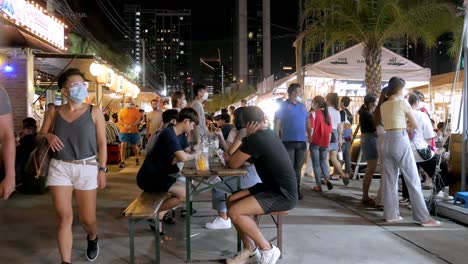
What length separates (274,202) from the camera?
4.23 meters

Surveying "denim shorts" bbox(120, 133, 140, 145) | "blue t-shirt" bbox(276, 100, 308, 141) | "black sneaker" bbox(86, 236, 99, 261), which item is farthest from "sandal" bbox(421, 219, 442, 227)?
"denim shorts" bbox(120, 133, 140, 145)

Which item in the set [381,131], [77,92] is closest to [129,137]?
[381,131]

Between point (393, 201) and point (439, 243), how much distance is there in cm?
99

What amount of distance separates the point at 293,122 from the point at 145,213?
3883mm

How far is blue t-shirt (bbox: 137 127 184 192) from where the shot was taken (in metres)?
5.20

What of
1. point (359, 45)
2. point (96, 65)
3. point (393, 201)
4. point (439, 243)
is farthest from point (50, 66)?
point (439, 243)

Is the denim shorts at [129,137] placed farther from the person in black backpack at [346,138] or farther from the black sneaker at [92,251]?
the black sneaker at [92,251]

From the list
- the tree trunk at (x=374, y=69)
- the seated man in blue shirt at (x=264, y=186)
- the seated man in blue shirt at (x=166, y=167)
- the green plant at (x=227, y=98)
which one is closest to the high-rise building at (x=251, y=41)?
the green plant at (x=227, y=98)

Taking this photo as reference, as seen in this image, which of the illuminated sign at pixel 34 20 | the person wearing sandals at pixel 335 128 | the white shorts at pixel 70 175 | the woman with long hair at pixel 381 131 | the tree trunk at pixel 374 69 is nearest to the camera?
the white shorts at pixel 70 175

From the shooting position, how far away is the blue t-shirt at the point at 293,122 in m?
7.38

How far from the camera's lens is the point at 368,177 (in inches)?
281

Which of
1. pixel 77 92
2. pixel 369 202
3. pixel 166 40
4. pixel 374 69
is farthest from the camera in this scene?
pixel 166 40

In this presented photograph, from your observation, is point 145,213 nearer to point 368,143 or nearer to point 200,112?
point 200,112

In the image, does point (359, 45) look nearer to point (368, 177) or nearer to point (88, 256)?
point (368, 177)
